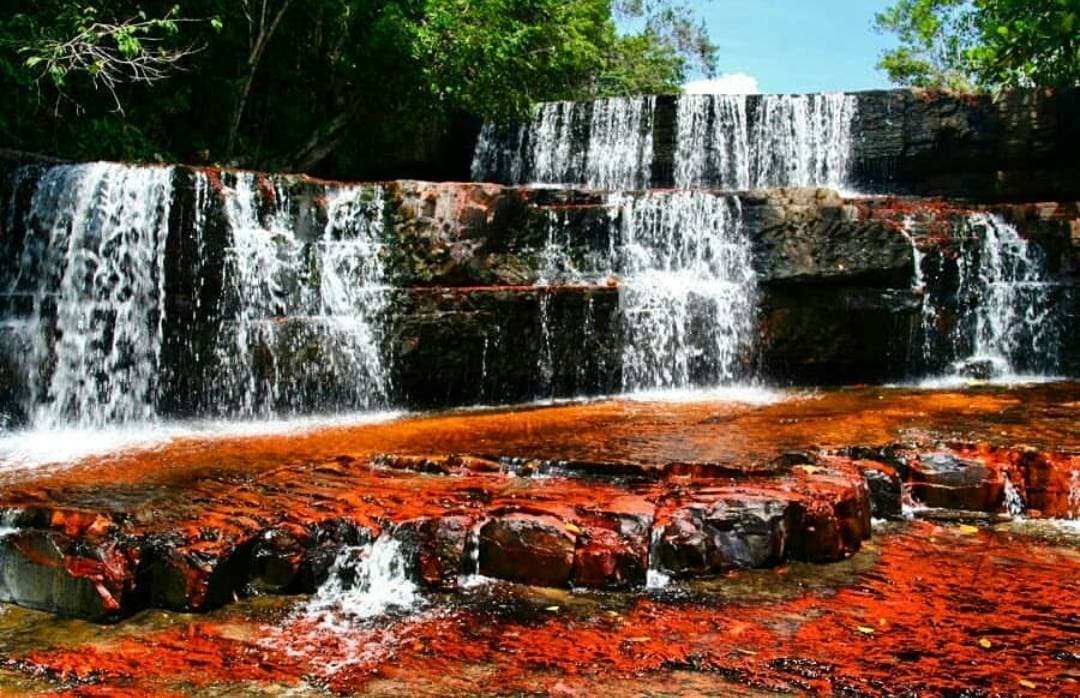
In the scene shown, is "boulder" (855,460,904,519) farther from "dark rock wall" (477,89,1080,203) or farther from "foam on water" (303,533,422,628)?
"dark rock wall" (477,89,1080,203)

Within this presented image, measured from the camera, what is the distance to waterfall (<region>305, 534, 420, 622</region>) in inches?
178

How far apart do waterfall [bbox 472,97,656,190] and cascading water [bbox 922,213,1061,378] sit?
5.99 meters

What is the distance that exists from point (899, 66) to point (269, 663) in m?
27.7

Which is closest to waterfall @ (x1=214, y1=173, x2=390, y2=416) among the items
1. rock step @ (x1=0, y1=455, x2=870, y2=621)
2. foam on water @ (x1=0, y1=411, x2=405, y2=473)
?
foam on water @ (x1=0, y1=411, x2=405, y2=473)

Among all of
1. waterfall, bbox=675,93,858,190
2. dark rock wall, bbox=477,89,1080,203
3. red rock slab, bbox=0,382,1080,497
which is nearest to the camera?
red rock slab, bbox=0,382,1080,497

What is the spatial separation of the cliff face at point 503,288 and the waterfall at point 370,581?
193 inches

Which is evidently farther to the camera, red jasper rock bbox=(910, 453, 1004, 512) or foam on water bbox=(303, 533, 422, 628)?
red jasper rock bbox=(910, 453, 1004, 512)

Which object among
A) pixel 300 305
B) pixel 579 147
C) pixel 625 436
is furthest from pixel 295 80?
pixel 625 436

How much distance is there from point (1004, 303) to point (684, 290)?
450 cm

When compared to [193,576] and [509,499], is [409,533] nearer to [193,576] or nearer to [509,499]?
[509,499]

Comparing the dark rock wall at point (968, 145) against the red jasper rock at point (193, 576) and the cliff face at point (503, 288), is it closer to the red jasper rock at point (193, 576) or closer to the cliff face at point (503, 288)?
the cliff face at point (503, 288)

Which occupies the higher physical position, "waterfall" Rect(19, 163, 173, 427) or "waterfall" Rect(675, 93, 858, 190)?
"waterfall" Rect(675, 93, 858, 190)

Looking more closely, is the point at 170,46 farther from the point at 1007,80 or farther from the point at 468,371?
the point at 1007,80

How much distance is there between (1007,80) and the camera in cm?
1545
